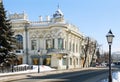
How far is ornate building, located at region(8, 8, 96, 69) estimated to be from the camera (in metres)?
67.1

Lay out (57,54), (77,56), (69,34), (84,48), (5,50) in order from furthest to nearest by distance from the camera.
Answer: (84,48) < (77,56) < (69,34) < (57,54) < (5,50)

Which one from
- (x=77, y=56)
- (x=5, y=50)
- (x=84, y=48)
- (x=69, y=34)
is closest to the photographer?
(x=5, y=50)

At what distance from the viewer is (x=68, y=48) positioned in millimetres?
70562

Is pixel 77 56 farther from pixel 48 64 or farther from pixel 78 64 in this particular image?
pixel 48 64

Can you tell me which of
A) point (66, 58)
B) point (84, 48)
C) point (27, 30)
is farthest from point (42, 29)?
point (84, 48)

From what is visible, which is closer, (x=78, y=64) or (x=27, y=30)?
(x=27, y=30)

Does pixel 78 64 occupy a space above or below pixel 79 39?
below

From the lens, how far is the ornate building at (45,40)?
67125 millimetres

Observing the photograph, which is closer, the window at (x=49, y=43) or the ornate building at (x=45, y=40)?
the ornate building at (x=45, y=40)

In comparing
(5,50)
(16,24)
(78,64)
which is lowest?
(78,64)

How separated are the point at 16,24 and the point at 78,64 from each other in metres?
21.0

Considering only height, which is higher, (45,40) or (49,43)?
(45,40)

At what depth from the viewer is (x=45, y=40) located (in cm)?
6875

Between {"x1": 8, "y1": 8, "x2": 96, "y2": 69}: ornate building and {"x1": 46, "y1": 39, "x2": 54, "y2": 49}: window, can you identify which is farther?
{"x1": 46, "y1": 39, "x2": 54, "y2": 49}: window
